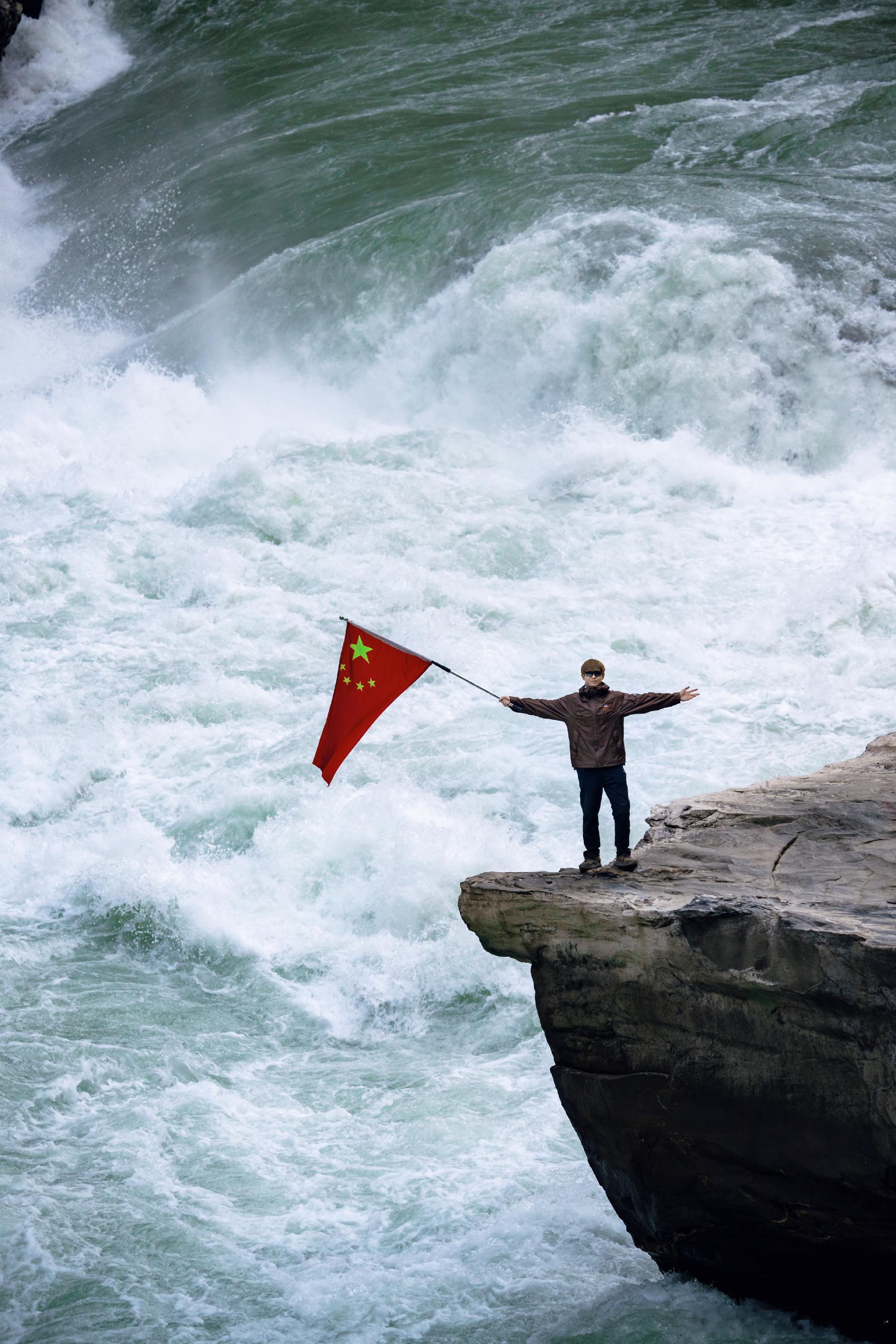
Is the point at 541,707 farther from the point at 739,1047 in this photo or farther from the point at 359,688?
the point at 739,1047

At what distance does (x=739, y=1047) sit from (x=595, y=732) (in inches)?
57.0

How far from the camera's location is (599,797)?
18.9ft

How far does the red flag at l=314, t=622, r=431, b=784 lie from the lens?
632 cm

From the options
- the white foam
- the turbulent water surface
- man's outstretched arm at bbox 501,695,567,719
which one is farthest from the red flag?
the white foam

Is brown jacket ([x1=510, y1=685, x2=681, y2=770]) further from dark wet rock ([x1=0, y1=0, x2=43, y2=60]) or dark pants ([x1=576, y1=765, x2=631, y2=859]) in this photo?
dark wet rock ([x1=0, y1=0, x2=43, y2=60])

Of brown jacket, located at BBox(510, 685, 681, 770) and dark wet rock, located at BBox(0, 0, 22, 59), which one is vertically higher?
dark wet rock, located at BBox(0, 0, 22, 59)

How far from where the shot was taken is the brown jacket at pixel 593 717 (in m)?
5.62

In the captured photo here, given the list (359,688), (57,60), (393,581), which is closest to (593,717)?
(359,688)

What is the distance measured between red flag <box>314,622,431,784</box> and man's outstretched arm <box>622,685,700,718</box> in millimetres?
1144

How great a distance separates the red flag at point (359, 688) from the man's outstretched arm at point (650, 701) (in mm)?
1144

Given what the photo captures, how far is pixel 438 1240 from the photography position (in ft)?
19.4

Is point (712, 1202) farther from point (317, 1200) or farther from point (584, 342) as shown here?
point (584, 342)

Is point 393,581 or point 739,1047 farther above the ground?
point 393,581

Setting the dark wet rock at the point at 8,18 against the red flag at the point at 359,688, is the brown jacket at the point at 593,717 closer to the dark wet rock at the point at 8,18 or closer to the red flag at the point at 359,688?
the red flag at the point at 359,688
